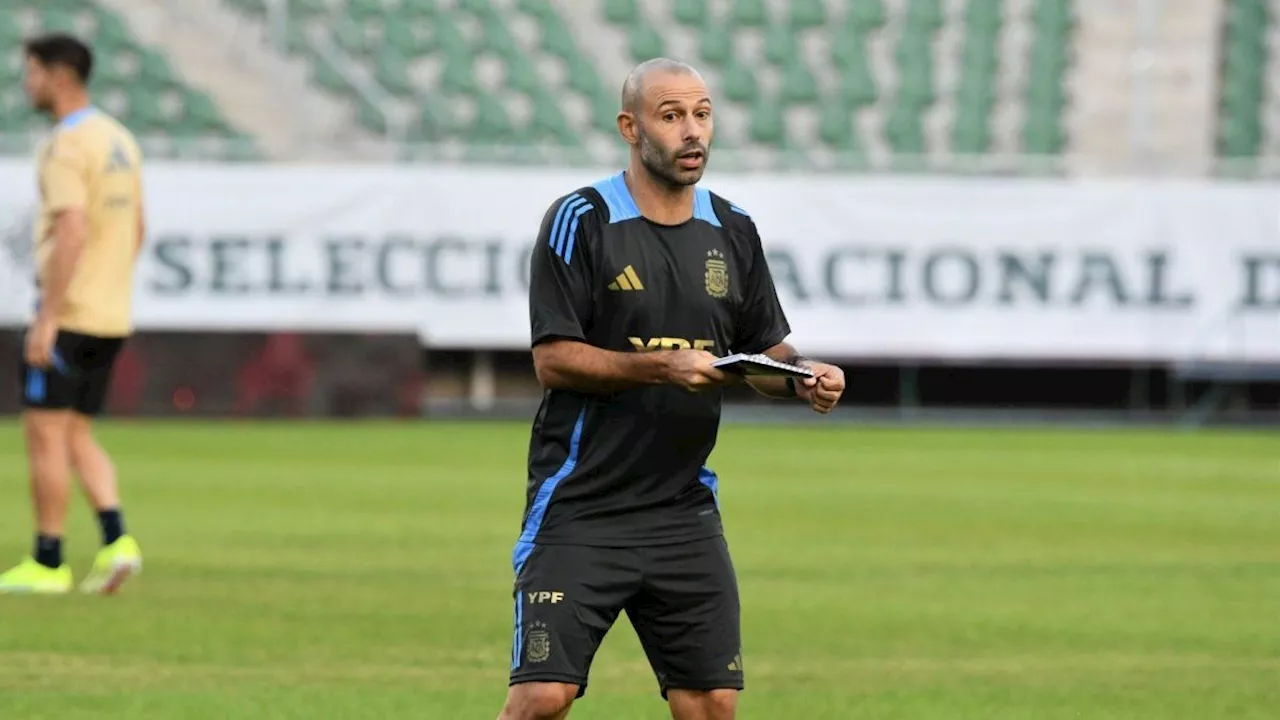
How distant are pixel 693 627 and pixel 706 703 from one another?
190 millimetres

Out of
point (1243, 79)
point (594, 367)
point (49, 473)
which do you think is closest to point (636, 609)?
point (594, 367)

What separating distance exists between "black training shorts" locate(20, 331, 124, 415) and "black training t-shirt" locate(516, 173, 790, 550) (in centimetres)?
514

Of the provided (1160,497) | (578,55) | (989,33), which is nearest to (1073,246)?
(989,33)

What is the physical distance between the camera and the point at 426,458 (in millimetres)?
19625

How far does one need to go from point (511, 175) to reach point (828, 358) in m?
4.23

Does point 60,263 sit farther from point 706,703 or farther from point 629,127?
point 706,703

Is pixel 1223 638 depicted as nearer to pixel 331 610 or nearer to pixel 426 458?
pixel 331 610

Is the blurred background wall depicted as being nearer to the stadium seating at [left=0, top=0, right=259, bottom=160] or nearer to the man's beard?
the stadium seating at [left=0, top=0, right=259, bottom=160]

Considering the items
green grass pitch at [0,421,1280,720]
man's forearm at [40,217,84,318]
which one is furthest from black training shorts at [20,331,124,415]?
green grass pitch at [0,421,1280,720]

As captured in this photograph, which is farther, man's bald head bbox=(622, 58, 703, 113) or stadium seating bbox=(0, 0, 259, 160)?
stadium seating bbox=(0, 0, 259, 160)

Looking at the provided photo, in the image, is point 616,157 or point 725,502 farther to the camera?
point 616,157

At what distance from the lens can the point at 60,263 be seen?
10.0 meters

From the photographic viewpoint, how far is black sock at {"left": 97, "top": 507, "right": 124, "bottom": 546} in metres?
10.1

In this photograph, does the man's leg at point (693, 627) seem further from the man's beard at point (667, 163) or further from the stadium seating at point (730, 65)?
the stadium seating at point (730, 65)
